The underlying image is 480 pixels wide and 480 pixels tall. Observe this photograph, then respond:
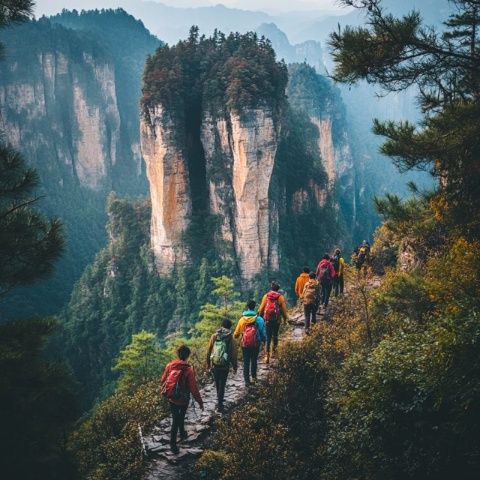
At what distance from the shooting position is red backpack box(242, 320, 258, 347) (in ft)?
23.3

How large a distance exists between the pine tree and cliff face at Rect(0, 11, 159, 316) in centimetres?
5585

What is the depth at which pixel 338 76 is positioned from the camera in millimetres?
6008

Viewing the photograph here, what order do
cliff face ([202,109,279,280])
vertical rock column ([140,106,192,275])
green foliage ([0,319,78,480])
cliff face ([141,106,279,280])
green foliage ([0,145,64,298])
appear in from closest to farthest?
green foliage ([0,319,78,480])
green foliage ([0,145,64,298])
cliff face ([202,109,279,280])
cliff face ([141,106,279,280])
vertical rock column ([140,106,192,275])

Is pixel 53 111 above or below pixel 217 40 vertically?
above

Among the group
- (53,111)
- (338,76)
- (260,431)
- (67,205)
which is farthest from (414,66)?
(53,111)

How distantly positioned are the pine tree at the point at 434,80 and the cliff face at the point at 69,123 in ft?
183

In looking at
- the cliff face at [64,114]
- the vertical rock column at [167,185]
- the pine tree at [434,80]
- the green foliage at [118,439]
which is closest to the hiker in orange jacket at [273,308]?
the green foliage at [118,439]

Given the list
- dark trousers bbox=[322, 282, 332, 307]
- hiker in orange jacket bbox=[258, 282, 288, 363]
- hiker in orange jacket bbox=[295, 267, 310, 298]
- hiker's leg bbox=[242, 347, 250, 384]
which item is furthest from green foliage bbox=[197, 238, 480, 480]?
dark trousers bbox=[322, 282, 332, 307]

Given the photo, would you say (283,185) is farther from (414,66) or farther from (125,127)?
(125,127)

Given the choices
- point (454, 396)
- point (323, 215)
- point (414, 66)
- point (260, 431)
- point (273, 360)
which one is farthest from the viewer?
point (323, 215)

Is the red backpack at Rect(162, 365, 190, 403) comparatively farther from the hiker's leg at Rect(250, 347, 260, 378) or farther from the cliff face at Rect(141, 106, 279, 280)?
the cliff face at Rect(141, 106, 279, 280)

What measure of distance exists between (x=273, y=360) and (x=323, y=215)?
34371mm

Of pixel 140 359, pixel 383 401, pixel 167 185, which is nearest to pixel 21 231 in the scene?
pixel 383 401

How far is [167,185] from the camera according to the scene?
3212cm
